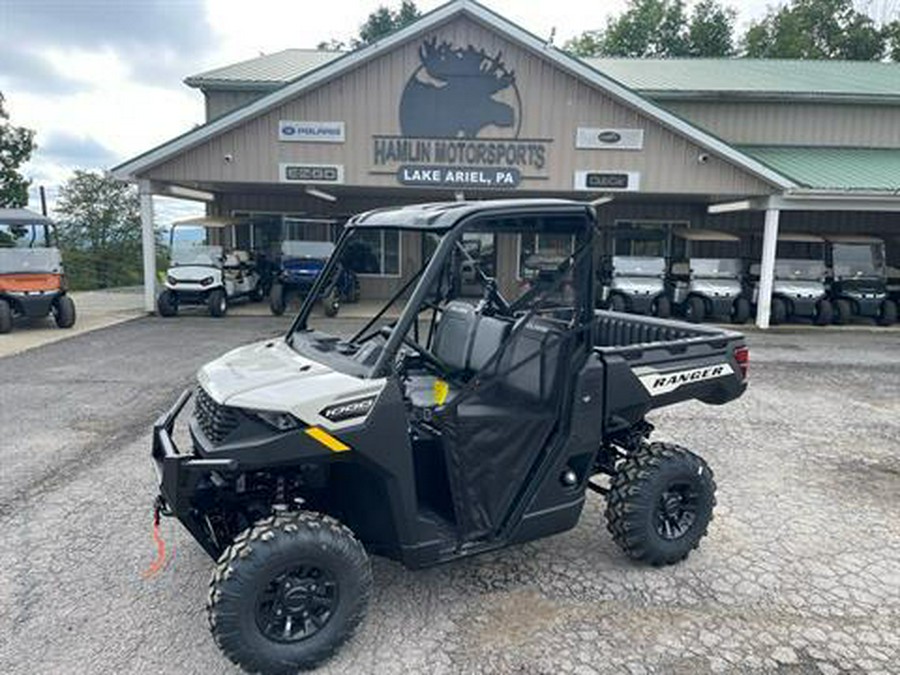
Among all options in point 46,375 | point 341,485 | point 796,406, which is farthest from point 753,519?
point 46,375

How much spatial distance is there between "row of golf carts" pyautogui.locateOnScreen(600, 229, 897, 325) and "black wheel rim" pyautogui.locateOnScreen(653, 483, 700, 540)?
11.5m

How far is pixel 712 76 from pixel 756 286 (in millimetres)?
8465

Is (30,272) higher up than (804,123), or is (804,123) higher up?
(804,123)

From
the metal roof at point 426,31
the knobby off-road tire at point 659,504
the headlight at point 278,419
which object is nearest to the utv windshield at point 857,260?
the metal roof at point 426,31

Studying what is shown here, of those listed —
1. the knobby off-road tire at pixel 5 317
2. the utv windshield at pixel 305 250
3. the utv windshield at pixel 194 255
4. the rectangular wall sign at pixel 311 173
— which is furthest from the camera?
the utv windshield at pixel 305 250

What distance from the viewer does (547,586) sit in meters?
3.60

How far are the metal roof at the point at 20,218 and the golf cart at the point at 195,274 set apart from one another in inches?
103

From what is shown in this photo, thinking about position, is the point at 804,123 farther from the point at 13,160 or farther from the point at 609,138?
the point at 13,160

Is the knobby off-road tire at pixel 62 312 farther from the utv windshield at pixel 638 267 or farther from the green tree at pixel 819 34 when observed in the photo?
the green tree at pixel 819 34

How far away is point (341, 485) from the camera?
322 centimetres

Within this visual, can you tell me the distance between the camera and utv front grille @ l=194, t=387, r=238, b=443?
2.87 metres

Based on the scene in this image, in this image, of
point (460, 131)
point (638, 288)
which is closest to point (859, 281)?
point (638, 288)

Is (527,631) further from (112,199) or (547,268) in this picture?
(112,199)

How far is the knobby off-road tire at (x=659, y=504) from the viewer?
370 cm
